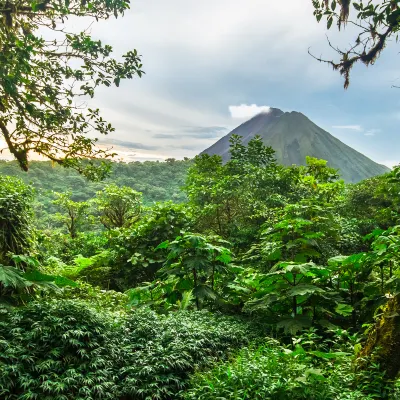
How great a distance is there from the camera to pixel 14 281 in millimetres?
3285

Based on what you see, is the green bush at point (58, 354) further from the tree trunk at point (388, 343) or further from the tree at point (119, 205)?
the tree at point (119, 205)

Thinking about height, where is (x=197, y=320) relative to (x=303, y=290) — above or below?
below

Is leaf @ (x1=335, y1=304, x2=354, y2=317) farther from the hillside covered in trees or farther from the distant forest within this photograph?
the distant forest

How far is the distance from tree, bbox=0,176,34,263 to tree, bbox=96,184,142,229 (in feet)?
29.3

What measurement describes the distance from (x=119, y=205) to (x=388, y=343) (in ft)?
42.4

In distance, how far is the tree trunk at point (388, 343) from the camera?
2.92 metres

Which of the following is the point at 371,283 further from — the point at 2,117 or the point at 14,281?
the point at 2,117

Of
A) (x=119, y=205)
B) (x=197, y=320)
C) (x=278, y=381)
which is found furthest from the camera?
(x=119, y=205)

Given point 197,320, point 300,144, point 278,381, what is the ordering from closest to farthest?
point 278,381 < point 197,320 < point 300,144

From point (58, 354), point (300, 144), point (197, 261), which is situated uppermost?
point (300, 144)

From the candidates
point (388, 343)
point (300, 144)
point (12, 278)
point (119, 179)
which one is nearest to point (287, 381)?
point (388, 343)

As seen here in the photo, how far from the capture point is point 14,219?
5031mm

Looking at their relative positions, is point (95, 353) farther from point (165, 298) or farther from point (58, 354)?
point (165, 298)

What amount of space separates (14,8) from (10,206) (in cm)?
286
